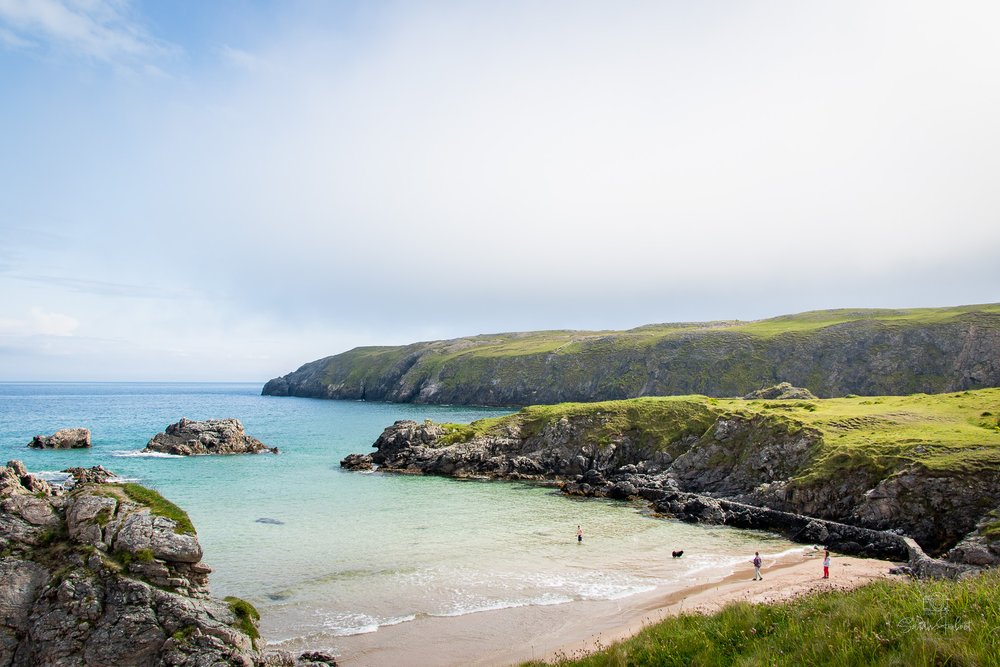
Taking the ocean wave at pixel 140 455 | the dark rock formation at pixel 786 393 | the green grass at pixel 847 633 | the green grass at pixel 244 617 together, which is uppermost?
the green grass at pixel 847 633

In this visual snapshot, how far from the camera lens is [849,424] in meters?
51.8

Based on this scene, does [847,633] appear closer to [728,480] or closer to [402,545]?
[402,545]

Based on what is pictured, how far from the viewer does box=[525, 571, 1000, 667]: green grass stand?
31.9 ft

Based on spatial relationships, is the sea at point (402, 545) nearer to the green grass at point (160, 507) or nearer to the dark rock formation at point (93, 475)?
the dark rock formation at point (93, 475)

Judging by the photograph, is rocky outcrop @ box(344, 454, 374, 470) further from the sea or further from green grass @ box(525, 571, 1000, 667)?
green grass @ box(525, 571, 1000, 667)

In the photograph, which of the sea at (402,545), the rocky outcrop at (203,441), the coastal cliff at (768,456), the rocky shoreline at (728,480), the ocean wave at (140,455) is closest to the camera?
the sea at (402,545)

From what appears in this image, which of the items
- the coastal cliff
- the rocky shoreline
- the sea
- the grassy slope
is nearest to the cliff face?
the grassy slope

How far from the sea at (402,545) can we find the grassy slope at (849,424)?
11026mm

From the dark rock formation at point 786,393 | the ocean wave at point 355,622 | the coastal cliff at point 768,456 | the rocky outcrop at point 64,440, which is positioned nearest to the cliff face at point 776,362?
the dark rock formation at point 786,393

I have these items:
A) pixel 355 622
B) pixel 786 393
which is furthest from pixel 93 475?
pixel 786 393

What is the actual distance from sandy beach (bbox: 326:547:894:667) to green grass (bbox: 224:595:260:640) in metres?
5.88

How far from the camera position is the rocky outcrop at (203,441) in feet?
278

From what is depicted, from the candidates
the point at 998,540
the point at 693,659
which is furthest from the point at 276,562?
the point at 998,540

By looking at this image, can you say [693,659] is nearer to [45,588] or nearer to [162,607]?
[162,607]
